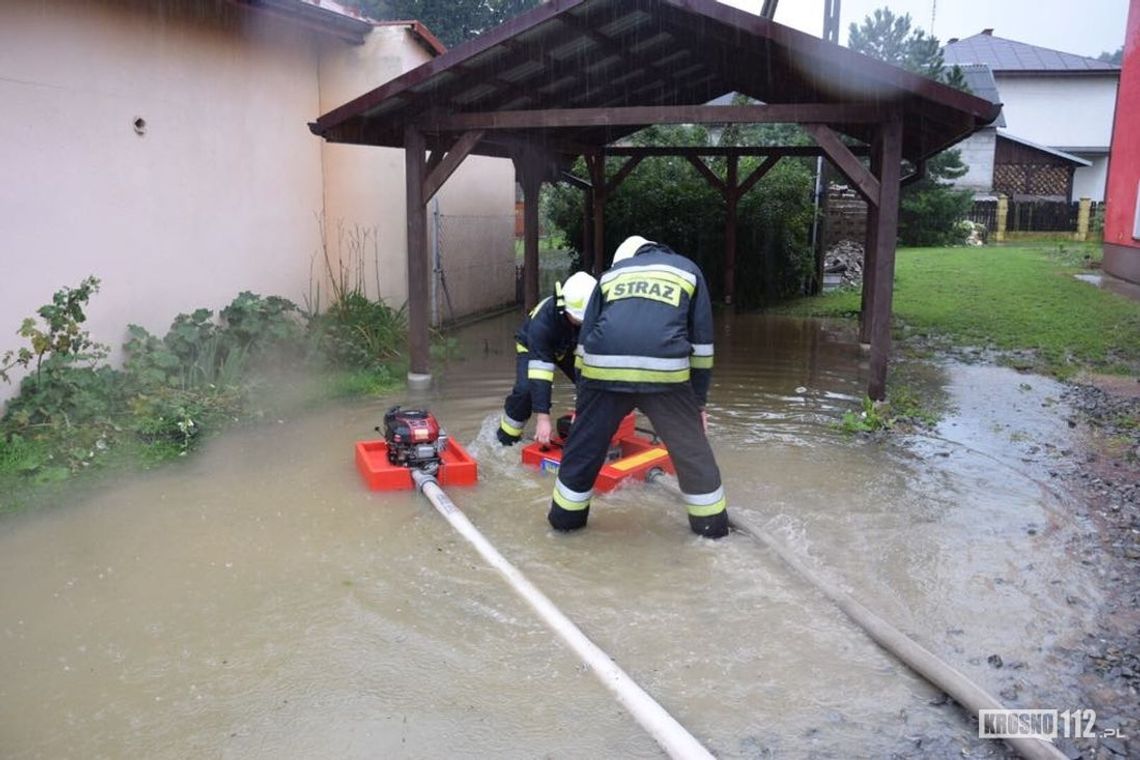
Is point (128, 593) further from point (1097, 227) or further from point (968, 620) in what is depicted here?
point (1097, 227)

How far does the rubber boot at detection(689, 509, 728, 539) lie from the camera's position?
16.4 feet

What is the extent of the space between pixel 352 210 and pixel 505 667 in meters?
8.27

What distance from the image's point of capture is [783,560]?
4.65m

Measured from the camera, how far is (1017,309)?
47.1 feet

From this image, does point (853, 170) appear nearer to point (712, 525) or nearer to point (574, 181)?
point (712, 525)

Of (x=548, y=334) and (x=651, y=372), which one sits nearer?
(x=651, y=372)

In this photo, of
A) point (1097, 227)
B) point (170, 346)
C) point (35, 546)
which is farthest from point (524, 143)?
point (1097, 227)

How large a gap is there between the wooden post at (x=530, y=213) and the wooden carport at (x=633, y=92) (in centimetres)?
85

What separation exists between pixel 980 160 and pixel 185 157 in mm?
35664

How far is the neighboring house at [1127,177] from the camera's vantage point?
56.5ft

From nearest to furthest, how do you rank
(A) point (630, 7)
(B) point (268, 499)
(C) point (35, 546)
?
(C) point (35, 546) → (B) point (268, 499) → (A) point (630, 7)

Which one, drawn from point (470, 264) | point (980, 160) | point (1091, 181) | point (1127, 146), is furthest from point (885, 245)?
point (1091, 181)

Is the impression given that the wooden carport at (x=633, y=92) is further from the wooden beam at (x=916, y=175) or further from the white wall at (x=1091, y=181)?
the white wall at (x=1091, y=181)

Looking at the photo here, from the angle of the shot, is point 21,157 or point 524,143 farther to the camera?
point 524,143
